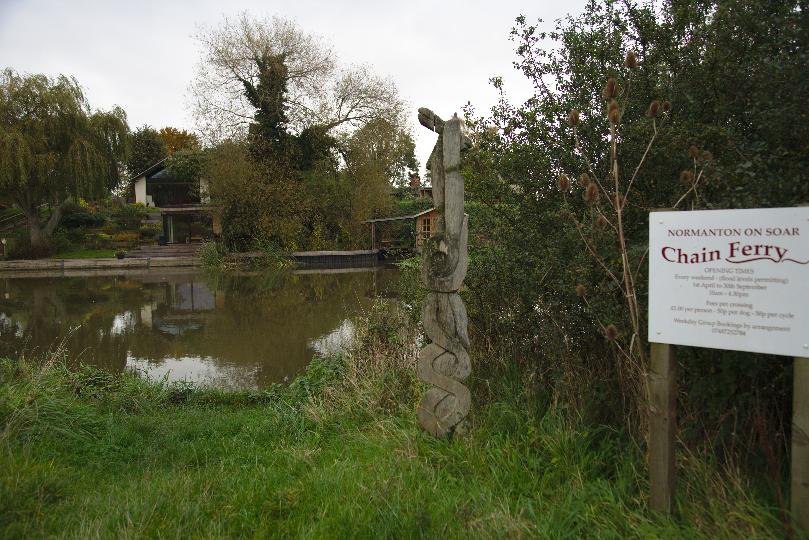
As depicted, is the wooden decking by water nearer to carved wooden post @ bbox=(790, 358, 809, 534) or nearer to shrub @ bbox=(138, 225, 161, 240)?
shrub @ bbox=(138, 225, 161, 240)

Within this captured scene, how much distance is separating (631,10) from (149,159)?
161 feet

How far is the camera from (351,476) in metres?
3.41

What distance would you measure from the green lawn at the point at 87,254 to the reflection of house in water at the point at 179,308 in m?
10.6

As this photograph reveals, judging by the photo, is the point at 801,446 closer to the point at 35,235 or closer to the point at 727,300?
the point at 727,300

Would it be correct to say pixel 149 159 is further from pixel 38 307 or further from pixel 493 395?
pixel 493 395

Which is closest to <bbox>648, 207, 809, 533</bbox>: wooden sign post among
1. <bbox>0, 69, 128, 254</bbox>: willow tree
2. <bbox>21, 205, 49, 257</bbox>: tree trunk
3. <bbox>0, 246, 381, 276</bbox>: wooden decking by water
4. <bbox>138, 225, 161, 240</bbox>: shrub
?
<bbox>0, 246, 381, 276</bbox>: wooden decking by water

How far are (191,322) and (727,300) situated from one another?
42.0 ft

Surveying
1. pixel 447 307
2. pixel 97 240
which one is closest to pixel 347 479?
pixel 447 307

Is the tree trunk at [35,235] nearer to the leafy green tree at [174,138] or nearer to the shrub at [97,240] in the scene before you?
the shrub at [97,240]

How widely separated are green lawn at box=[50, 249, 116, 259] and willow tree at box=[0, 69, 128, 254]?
0.90 metres

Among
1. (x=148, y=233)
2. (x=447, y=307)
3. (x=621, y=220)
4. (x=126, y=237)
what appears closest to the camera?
(x=621, y=220)

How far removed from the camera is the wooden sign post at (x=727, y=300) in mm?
2271

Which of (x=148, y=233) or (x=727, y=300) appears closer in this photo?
(x=727, y=300)

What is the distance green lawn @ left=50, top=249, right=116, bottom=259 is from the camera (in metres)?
29.0
